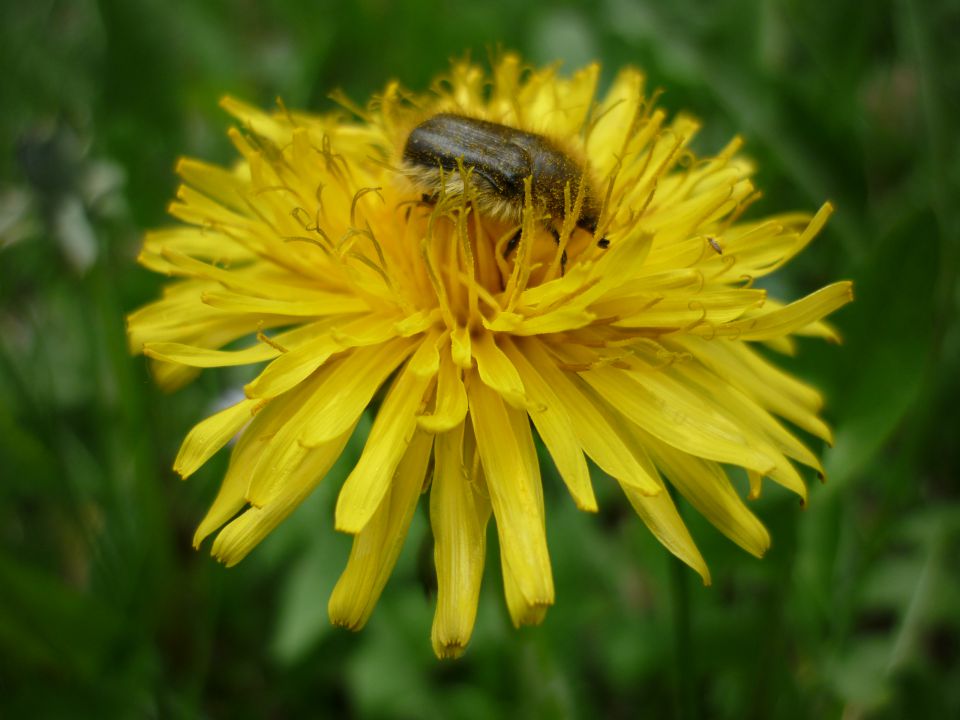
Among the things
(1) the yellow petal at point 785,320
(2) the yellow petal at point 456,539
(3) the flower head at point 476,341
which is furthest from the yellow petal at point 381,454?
(1) the yellow petal at point 785,320

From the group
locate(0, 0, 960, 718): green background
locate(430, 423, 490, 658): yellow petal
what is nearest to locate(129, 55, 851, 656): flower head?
locate(430, 423, 490, 658): yellow petal

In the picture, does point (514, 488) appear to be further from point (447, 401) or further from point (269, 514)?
point (269, 514)

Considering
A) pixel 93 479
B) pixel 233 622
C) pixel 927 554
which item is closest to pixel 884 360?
pixel 927 554

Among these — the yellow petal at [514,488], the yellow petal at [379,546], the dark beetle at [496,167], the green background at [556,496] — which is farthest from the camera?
the green background at [556,496]

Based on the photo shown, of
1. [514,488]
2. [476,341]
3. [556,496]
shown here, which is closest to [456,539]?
[514,488]

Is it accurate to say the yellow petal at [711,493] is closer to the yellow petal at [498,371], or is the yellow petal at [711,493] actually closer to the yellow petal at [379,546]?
the yellow petal at [498,371]
